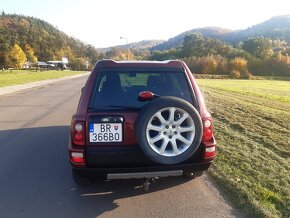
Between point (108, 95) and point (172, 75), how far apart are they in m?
0.91

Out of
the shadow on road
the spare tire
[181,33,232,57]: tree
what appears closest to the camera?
the spare tire

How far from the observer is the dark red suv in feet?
13.3

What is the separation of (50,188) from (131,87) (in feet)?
5.92

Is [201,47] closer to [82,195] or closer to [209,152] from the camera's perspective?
[209,152]

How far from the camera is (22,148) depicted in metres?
6.99

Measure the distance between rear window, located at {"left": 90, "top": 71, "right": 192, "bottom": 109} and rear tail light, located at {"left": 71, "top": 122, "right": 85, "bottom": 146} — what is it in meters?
0.27

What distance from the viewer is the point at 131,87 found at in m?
4.55

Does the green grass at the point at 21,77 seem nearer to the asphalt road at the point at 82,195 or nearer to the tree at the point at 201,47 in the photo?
the asphalt road at the point at 82,195

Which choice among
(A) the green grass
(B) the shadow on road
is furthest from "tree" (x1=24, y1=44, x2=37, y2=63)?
(B) the shadow on road

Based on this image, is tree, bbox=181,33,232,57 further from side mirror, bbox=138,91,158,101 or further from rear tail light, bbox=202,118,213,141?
side mirror, bbox=138,91,158,101

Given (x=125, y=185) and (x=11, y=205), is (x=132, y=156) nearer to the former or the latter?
(x=125, y=185)

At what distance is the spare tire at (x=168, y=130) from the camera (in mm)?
4000

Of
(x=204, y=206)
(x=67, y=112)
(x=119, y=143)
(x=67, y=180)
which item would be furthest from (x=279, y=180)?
(x=67, y=112)

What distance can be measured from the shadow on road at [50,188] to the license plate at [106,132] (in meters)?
0.83
